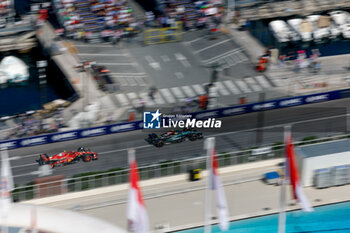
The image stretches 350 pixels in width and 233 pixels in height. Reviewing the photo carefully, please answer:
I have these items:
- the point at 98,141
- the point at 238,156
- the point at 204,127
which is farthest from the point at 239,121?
the point at 98,141

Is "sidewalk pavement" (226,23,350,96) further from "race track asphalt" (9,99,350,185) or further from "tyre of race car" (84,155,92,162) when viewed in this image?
"tyre of race car" (84,155,92,162)

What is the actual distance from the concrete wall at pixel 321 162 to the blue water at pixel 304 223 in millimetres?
2181

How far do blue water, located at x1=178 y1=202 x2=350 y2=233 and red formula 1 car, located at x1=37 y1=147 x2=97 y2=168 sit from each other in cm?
828

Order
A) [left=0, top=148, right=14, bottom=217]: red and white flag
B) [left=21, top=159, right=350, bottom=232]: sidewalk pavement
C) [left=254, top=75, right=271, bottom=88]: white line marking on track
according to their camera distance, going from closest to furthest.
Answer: [left=0, top=148, right=14, bottom=217]: red and white flag, [left=21, top=159, right=350, bottom=232]: sidewalk pavement, [left=254, top=75, right=271, bottom=88]: white line marking on track

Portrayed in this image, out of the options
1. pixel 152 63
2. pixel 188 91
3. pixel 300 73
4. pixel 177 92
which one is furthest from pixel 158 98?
pixel 300 73

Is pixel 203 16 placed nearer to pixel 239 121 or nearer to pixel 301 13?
pixel 301 13

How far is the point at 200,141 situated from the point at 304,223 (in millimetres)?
9048

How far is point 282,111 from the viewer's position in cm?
4750

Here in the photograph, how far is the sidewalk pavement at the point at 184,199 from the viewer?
36.8 meters

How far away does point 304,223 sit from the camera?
3697 centimetres

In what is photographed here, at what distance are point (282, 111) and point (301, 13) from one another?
16.6 meters

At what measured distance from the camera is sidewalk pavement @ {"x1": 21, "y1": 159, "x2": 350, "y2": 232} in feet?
121

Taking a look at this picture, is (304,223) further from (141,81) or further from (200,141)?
(141,81)

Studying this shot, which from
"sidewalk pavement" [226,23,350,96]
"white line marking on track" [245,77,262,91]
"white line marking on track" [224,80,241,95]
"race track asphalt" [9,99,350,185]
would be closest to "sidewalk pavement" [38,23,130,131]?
"race track asphalt" [9,99,350,185]
